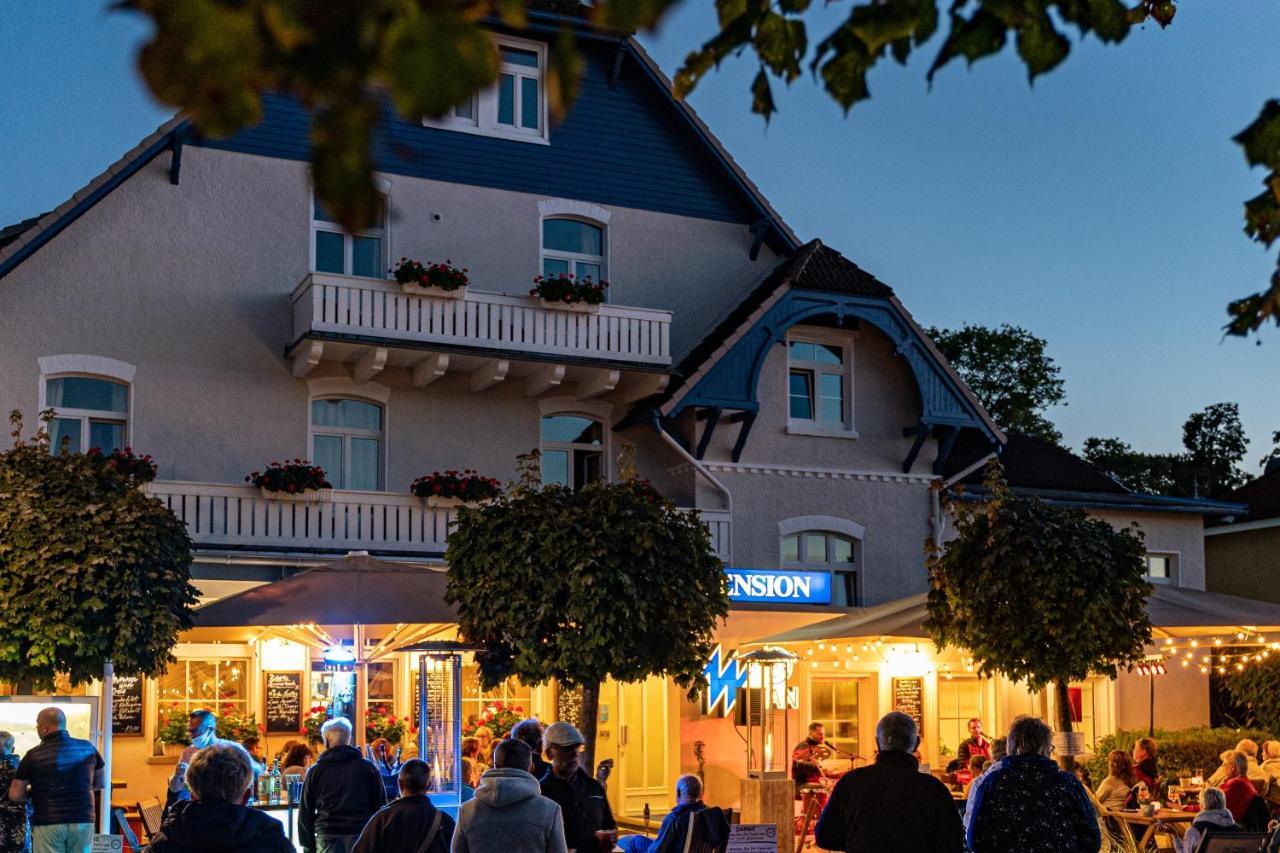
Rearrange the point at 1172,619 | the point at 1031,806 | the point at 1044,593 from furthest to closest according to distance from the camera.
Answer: the point at 1172,619
the point at 1044,593
the point at 1031,806

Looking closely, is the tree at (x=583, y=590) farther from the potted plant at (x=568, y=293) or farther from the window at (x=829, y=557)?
the window at (x=829, y=557)

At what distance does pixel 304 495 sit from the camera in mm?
19531

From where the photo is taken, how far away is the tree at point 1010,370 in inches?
1583

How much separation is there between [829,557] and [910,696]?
2180 mm

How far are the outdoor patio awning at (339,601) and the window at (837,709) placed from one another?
847 cm

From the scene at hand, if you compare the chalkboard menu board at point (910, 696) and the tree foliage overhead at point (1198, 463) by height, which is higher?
the tree foliage overhead at point (1198, 463)

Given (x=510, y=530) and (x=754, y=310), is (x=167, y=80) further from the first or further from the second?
(x=754, y=310)

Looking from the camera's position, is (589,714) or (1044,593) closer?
(589,714)

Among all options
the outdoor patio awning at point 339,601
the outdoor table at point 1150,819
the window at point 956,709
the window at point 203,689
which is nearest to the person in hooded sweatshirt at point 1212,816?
the outdoor table at point 1150,819

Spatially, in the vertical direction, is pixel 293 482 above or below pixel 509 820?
above

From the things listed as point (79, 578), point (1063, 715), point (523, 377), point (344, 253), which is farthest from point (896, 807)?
point (344, 253)

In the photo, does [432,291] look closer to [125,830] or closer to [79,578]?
[79,578]

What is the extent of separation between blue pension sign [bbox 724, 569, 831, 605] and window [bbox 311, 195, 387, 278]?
5820mm

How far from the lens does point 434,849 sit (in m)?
8.22
